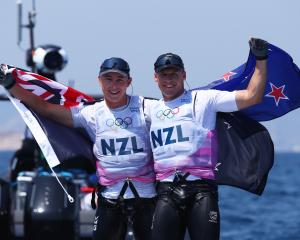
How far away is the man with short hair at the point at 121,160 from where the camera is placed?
745 centimetres

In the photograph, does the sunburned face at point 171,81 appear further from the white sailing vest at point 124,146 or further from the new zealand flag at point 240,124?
the new zealand flag at point 240,124

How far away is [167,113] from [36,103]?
125 centimetres

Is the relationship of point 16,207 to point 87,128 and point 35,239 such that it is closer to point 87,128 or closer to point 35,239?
point 35,239

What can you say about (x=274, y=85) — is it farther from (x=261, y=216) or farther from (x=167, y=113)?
(x=261, y=216)

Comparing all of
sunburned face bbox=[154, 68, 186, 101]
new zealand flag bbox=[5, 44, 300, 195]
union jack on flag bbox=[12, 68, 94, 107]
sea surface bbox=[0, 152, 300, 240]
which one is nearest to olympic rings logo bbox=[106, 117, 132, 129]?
sunburned face bbox=[154, 68, 186, 101]

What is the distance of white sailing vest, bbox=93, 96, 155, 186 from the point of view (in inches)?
294

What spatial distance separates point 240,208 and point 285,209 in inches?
75.0

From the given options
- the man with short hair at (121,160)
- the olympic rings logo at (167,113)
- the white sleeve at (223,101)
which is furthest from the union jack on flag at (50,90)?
the white sleeve at (223,101)

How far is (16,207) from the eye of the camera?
10.7 metres

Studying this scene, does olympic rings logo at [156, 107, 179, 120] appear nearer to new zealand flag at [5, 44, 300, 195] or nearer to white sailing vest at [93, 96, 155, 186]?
white sailing vest at [93, 96, 155, 186]

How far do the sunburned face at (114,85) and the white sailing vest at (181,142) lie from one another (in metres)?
0.34

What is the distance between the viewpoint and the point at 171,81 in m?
7.32

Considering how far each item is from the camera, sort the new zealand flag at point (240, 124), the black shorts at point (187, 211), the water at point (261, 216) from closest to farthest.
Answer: the black shorts at point (187, 211)
the new zealand flag at point (240, 124)
the water at point (261, 216)

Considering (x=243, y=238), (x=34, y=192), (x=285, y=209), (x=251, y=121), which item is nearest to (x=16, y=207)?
(x=34, y=192)
